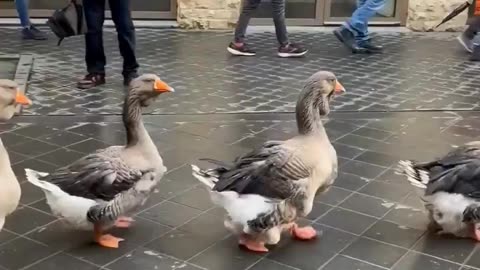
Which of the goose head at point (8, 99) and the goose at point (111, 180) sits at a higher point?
the goose head at point (8, 99)

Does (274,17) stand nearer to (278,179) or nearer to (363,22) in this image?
(363,22)

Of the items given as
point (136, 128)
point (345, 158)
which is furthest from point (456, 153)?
point (136, 128)

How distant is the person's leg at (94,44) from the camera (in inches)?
261

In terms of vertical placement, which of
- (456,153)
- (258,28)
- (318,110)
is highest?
(318,110)

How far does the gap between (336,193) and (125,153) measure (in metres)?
1.39

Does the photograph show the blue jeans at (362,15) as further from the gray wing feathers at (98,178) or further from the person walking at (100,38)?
the gray wing feathers at (98,178)

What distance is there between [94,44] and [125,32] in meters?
0.31

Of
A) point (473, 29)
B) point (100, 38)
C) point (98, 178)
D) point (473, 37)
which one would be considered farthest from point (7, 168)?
point (473, 37)

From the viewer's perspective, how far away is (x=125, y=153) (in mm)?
3838

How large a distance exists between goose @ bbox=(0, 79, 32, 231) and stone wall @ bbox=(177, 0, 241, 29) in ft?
21.5

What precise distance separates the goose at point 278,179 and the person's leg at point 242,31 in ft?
→ 14.9

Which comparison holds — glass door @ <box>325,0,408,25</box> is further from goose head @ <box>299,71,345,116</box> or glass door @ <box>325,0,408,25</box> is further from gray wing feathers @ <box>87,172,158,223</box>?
gray wing feathers @ <box>87,172,158,223</box>

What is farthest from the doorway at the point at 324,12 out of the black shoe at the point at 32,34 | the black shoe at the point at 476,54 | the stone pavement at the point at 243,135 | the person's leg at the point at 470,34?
the black shoe at the point at 32,34

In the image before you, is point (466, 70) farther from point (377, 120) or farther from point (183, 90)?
point (183, 90)
